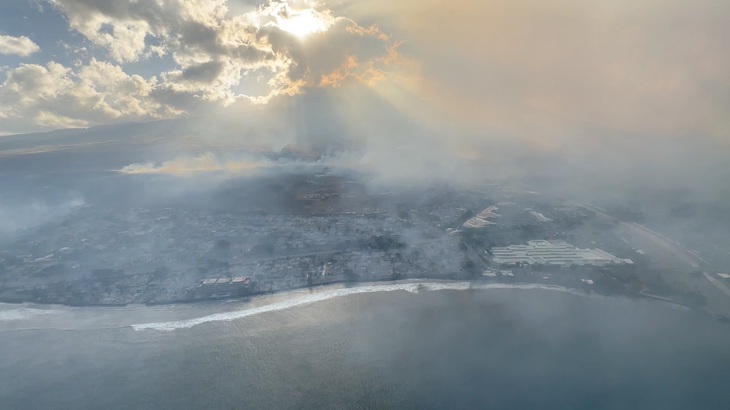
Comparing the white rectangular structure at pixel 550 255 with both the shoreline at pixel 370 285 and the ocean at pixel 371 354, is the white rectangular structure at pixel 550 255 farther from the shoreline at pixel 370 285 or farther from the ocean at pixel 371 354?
the ocean at pixel 371 354

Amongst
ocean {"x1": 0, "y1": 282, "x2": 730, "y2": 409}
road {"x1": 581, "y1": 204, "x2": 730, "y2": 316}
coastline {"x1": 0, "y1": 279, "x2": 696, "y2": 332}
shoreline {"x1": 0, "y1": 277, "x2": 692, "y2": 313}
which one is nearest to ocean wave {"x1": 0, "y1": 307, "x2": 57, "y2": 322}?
coastline {"x1": 0, "y1": 279, "x2": 696, "y2": 332}

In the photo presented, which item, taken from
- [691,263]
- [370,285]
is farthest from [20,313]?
[691,263]

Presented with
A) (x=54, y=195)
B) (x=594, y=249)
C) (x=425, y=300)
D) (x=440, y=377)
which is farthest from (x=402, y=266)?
(x=54, y=195)

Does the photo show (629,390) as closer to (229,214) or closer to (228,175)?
(229,214)

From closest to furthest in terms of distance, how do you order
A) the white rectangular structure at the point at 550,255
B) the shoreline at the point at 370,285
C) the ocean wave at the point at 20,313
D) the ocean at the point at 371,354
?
1. the ocean at the point at 371,354
2. the ocean wave at the point at 20,313
3. the shoreline at the point at 370,285
4. the white rectangular structure at the point at 550,255

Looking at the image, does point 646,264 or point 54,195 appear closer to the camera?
point 646,264

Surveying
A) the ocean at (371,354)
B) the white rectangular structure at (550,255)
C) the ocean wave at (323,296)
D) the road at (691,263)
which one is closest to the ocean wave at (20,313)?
the ocean at (371,354)
